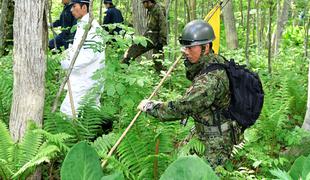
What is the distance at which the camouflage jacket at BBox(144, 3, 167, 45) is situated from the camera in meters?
8.78

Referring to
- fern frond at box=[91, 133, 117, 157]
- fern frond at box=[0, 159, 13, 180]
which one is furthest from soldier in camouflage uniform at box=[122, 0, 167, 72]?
fern frond at box=[0, 159, 13, 180]

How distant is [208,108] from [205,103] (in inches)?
7.7

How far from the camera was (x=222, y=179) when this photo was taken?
168 inches

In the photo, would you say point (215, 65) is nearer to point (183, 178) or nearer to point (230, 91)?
point (230, 91)

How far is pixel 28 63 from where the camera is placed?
14.8 ft

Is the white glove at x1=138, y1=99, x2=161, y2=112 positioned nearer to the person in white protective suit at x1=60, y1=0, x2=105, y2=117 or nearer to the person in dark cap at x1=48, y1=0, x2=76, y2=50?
the person in white protective suit at x1=60, y1=0, x2=105, y2=117

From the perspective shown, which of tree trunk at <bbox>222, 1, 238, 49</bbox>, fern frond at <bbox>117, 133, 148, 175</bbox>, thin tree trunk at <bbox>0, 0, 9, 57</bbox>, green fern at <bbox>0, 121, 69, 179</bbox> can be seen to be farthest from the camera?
tree trunk at <bbox>222, 1, 238, 49</bbox>

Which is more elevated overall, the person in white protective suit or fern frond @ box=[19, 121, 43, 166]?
the person in white protective suit

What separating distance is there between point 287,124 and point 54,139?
369cm

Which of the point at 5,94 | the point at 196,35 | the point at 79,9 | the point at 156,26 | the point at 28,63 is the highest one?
the point at 79,9

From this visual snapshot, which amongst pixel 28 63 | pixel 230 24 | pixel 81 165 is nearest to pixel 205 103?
pixel 81 165

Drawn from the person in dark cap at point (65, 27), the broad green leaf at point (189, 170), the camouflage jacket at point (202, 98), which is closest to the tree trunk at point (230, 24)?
the person in dark cap at point (65, 27)

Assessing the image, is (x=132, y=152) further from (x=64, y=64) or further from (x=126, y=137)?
(x=64, y=64)

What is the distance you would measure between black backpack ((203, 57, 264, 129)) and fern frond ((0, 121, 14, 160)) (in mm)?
1950
